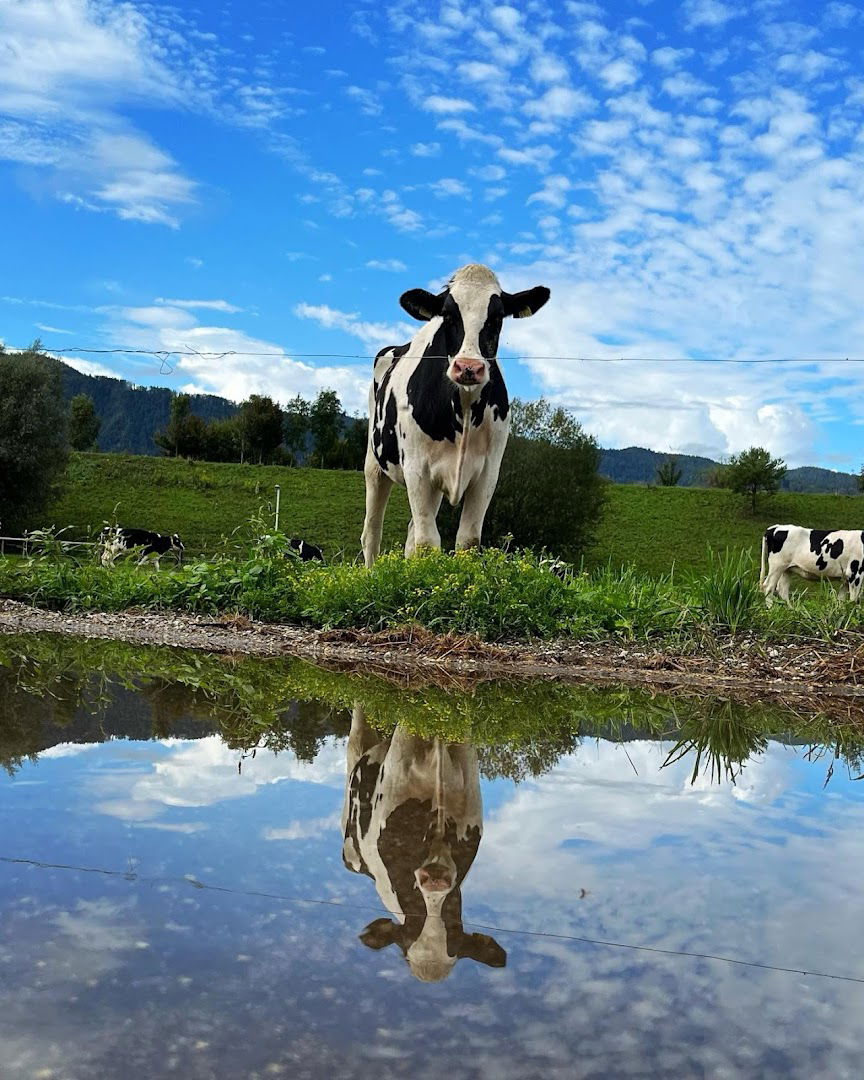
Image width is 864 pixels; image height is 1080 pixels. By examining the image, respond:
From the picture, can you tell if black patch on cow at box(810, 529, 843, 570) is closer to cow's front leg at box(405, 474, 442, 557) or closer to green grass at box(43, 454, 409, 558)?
cow's front leg at box(405, 474, 442, 557)

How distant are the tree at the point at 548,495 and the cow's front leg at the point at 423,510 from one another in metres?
27.9

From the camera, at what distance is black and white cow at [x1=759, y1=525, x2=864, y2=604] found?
20.0m

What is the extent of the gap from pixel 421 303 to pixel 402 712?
17.4 ft

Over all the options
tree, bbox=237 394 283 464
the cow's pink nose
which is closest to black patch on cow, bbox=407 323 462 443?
the cow's pink nose

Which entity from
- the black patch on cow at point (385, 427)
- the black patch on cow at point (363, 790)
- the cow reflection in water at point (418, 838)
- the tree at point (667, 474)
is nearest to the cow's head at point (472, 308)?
the black patch on cow at point (385, 427)

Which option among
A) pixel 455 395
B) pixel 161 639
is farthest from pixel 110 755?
pixel 455 395

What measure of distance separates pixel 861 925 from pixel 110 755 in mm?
2872

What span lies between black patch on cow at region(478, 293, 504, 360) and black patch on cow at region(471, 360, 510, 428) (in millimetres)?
163

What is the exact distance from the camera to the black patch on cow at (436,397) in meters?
8.93

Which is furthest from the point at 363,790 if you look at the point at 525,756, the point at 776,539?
the point at 776,539

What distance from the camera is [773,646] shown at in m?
7.91

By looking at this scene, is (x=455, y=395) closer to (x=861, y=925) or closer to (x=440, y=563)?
(x=440, y=563)

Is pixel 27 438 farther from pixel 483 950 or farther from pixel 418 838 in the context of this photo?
pixel 483 950

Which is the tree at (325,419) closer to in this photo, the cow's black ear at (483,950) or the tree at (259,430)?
the tree at (259,430)
